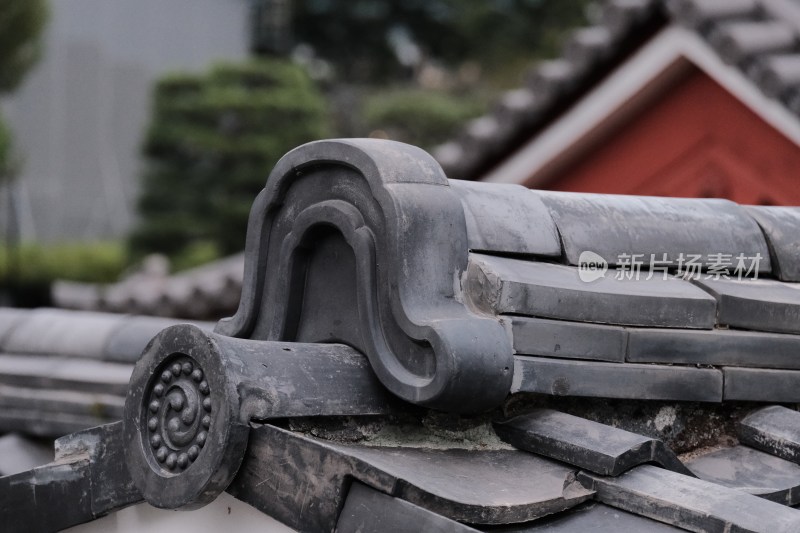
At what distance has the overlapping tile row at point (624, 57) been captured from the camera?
13.6 ft

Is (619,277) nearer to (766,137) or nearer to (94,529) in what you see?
(94,529)

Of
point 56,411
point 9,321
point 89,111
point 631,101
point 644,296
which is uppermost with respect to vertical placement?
point 89,111

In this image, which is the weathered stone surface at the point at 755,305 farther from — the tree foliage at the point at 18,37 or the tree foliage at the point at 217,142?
the tree foliage at the point at 18,37

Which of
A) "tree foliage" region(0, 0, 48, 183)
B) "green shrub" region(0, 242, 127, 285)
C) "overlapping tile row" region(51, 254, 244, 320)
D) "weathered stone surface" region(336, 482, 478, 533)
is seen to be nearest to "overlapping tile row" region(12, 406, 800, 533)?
"weathered stone surface" region(336, 482, 478, 533)

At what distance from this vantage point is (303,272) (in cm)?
188

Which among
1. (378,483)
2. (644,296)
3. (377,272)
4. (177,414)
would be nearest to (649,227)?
(644,296)

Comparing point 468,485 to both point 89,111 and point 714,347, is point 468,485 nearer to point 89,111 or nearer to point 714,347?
point 714,347

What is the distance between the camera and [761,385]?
2053mm

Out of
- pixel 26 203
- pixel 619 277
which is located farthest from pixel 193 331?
pixel 26 203

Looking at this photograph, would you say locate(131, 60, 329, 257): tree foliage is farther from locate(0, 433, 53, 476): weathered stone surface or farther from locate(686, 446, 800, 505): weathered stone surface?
locate(686, 446, 800, 505): weathered stone surface

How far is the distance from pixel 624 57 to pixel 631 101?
205 millimetres

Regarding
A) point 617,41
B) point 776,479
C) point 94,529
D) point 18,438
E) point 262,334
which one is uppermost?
point 617,41

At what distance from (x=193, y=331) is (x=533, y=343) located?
1.76ft

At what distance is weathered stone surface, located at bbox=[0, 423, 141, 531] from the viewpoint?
69.2 inches
